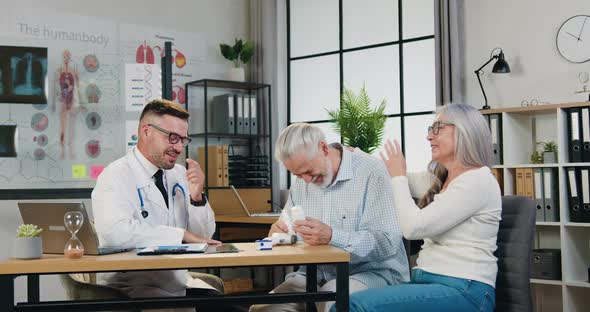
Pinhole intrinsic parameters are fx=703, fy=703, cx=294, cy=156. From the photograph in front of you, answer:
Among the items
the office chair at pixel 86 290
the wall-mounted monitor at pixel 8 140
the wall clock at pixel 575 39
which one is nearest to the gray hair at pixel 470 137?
the office chair at pixel 86 290

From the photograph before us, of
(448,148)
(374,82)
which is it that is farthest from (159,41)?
(448,148)

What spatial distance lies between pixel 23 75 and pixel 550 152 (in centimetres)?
362

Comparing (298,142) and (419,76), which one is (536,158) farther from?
(298,142)

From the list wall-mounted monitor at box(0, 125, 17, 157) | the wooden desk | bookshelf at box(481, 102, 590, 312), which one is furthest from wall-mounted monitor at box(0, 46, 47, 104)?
bookshelf at box(481, 102, 590, 312)

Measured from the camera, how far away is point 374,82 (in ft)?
19.6

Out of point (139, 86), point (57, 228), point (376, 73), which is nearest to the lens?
point (57, 228)

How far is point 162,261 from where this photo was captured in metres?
2.24

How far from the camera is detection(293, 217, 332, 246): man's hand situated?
258 cm

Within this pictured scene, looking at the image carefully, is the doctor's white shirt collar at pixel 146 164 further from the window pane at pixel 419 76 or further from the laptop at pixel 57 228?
the window pane at pixel 419 76

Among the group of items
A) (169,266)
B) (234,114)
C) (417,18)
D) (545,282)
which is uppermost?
(417,18)

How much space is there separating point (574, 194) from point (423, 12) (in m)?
1.96

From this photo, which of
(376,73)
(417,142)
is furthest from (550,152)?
(376,73)

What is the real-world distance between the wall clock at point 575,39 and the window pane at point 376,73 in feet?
4.60

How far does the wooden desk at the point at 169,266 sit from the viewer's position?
2.22m
